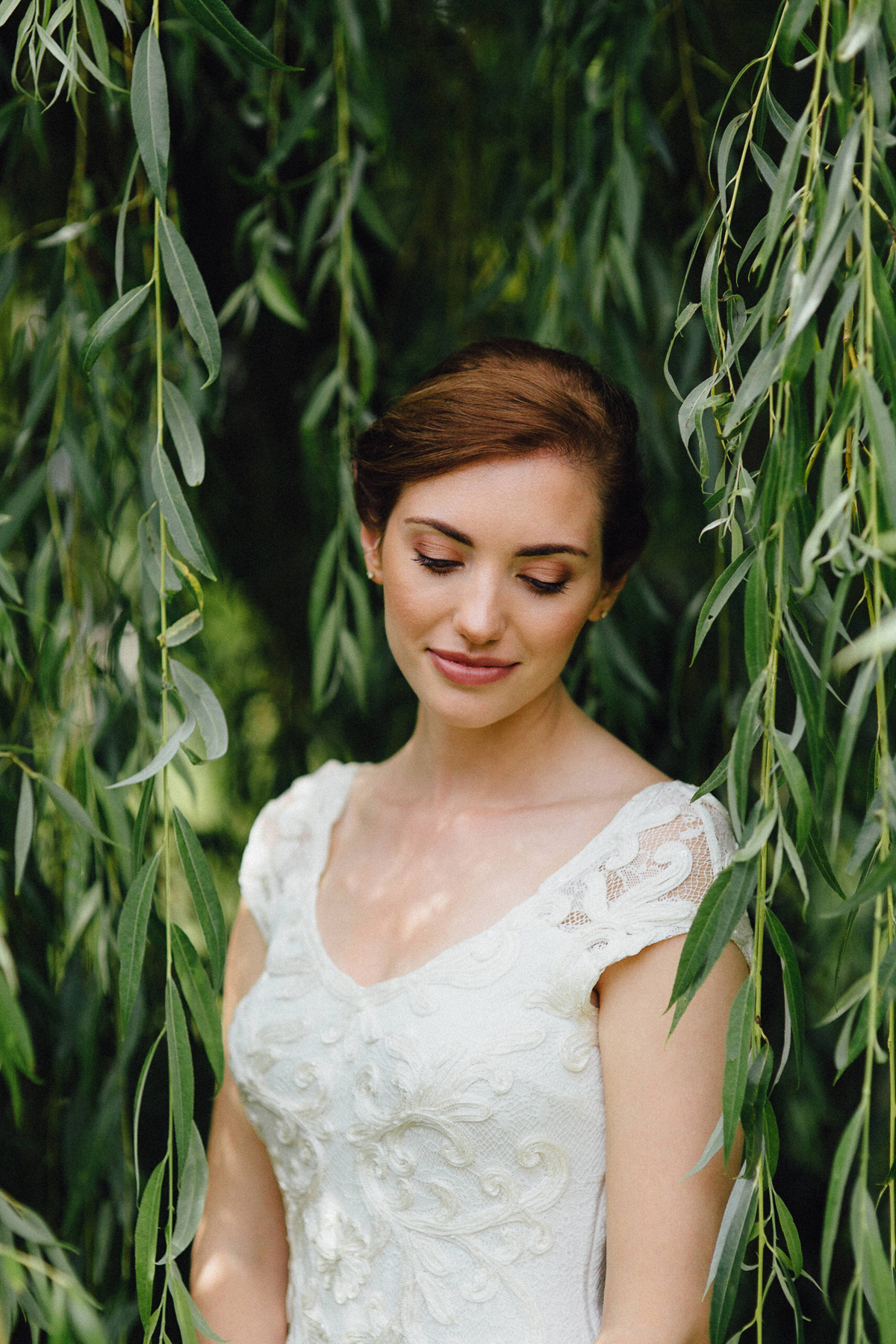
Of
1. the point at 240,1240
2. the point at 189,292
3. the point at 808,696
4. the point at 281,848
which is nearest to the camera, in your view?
the point at 808,696

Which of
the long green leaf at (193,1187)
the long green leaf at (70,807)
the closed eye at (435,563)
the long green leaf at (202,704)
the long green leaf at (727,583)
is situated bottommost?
the long green leaf at (193,1187)

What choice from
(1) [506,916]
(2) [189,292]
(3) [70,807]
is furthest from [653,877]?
(2) [189,292]

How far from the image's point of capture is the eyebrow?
118 centimetres

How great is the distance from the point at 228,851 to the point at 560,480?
38.3 inches

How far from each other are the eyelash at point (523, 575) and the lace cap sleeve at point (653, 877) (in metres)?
0.21

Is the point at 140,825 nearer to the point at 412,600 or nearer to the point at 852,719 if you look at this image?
the point at 412,600

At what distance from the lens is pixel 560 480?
1.20 meters

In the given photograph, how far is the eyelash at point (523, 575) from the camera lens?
120 centimetres

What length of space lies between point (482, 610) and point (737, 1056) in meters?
0.47

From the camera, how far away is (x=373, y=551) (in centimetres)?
138

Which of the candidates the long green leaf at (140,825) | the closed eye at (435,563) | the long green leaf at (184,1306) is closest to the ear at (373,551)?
the closed eye at (435,563)

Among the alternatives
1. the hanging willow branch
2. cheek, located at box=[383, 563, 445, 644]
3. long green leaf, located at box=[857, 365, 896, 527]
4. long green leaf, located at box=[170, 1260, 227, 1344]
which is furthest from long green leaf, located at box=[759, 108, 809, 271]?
long green leaf, located at box=[170, 1260, 227, 1344]

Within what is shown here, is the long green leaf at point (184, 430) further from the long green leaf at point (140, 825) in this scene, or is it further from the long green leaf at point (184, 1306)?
the long green leaf at point (184, 1306)

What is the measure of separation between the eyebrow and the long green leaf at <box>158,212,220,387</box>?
0.32 meters
